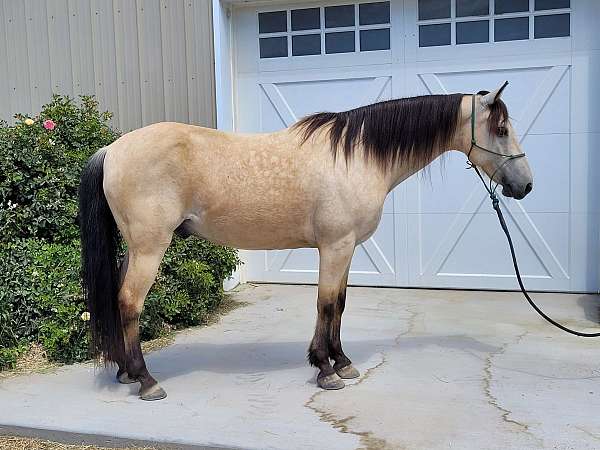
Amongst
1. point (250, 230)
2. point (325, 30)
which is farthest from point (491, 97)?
point (325, 30)

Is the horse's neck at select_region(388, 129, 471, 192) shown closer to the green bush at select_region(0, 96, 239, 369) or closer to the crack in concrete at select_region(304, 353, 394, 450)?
the crack in concrete at select_region(304, 353, 394, 450)

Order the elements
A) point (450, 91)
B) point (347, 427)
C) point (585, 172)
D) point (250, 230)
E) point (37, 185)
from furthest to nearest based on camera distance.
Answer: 1. point (450, 91)
2. point (585, 172)
3. point (37, 185)
4. point (250, 230)
5. point (347, 427)

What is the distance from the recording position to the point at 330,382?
122 inches

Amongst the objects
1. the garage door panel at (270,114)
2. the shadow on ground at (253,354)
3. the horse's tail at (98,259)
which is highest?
the garage door panel at (270,114)

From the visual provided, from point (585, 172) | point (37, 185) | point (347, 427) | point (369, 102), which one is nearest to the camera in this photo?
point (347, 427)

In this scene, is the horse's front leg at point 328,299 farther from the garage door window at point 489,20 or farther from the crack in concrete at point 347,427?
the garage door window at point 489,20

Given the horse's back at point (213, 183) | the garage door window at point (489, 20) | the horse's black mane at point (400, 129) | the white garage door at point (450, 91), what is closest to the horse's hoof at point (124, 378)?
the horse's back at point (213, 183)

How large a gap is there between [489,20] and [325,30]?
Result: 1.43 meters

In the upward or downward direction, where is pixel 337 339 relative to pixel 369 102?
downward

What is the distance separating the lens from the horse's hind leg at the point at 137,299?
298 cm

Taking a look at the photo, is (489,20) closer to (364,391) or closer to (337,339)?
(337,339)

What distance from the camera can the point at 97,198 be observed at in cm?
307

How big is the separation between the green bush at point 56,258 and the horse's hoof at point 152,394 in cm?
83

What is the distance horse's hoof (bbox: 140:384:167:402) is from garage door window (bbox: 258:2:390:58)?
3559 millimetres
